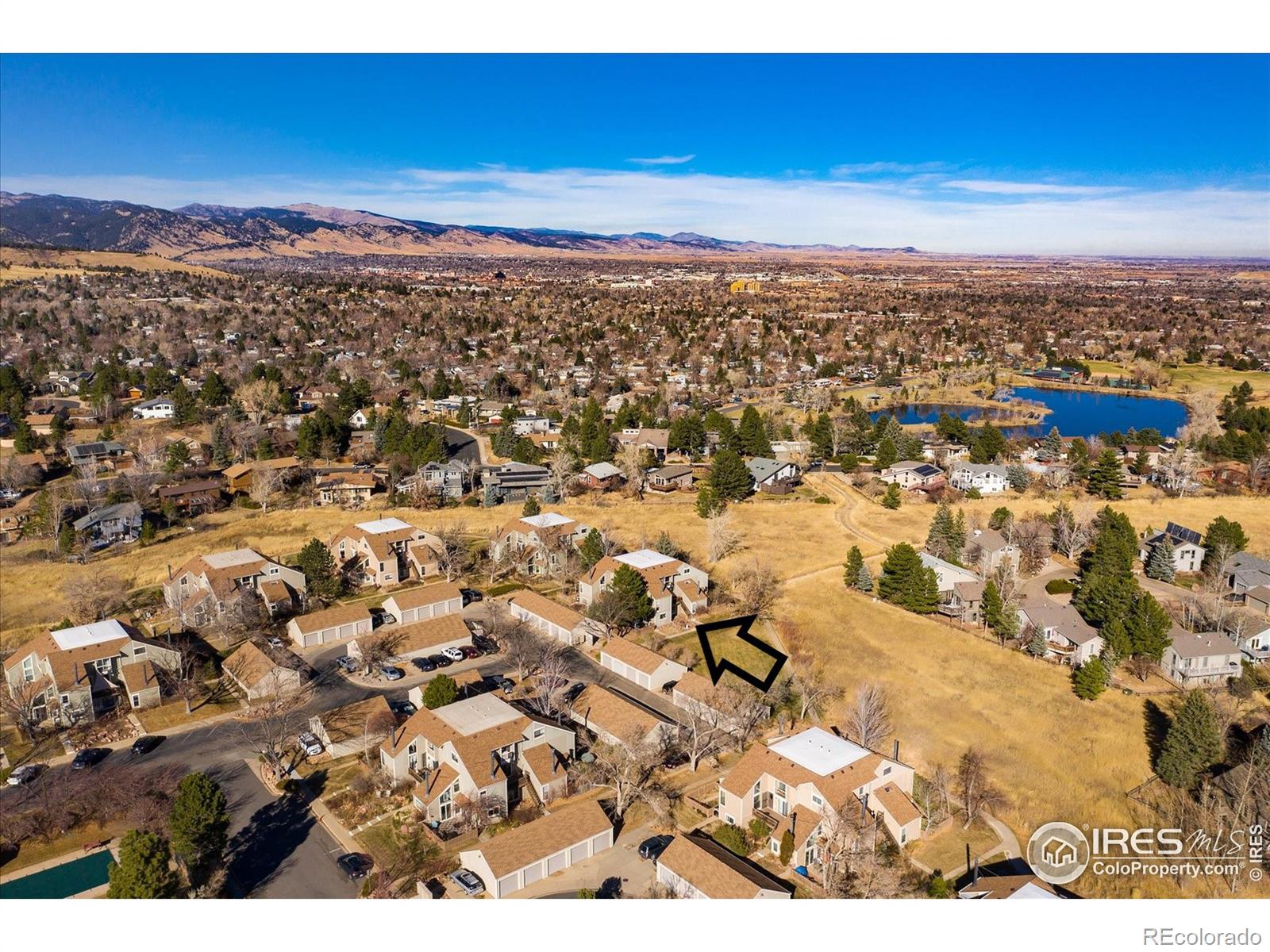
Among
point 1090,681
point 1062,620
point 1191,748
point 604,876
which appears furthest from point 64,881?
point 1062,620

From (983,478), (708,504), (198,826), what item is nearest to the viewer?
(198,826)

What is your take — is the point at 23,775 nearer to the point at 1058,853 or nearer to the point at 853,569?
the point at 1058,853

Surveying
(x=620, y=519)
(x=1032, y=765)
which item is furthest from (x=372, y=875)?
(x=620, y=519)

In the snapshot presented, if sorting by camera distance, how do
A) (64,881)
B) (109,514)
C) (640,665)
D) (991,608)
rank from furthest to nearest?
(109,514), (991,608), (640,665), (64,881)

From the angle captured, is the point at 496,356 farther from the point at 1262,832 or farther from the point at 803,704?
the point at 1262,832

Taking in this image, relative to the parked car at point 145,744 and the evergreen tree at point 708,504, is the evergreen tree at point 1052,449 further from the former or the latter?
the parked car at point 145,744

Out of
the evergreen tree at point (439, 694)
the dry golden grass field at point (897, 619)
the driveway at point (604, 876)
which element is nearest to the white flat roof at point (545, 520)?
the dry golden grass field at point (897, 619)

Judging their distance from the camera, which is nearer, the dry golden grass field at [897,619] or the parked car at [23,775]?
the parked car at [23,775]

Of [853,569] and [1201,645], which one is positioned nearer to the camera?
[1201,645]
